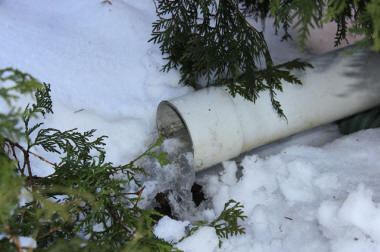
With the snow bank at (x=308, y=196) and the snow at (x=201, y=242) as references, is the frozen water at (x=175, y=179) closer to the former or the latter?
the snow bank at (x=308, y=196)

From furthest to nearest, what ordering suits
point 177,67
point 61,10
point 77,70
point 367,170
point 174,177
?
point 61,10 → point 177,67 → point 77,70 → point 174,177 → point 367,170

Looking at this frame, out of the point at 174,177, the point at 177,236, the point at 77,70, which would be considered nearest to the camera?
the point at 177,236

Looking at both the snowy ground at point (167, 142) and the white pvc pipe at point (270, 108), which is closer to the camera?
the snowy ground at point (167, 142)

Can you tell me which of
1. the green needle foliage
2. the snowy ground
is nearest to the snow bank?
the snowy ground

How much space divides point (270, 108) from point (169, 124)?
72 cm

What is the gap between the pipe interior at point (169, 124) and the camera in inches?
95.0

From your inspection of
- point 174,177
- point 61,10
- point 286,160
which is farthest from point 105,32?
point 286,160

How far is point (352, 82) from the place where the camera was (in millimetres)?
2420

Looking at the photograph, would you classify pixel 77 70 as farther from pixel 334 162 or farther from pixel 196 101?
pixel 334 162

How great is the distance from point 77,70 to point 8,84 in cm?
48

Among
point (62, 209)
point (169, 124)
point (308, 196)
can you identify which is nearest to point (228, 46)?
point (169, 124)

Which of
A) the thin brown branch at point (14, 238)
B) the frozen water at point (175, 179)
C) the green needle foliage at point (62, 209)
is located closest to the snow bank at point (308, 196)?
the frozen water at point (175, 179)

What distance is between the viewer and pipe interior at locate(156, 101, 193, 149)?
7.91 feet

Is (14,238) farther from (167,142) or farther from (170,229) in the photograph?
(167,142)
